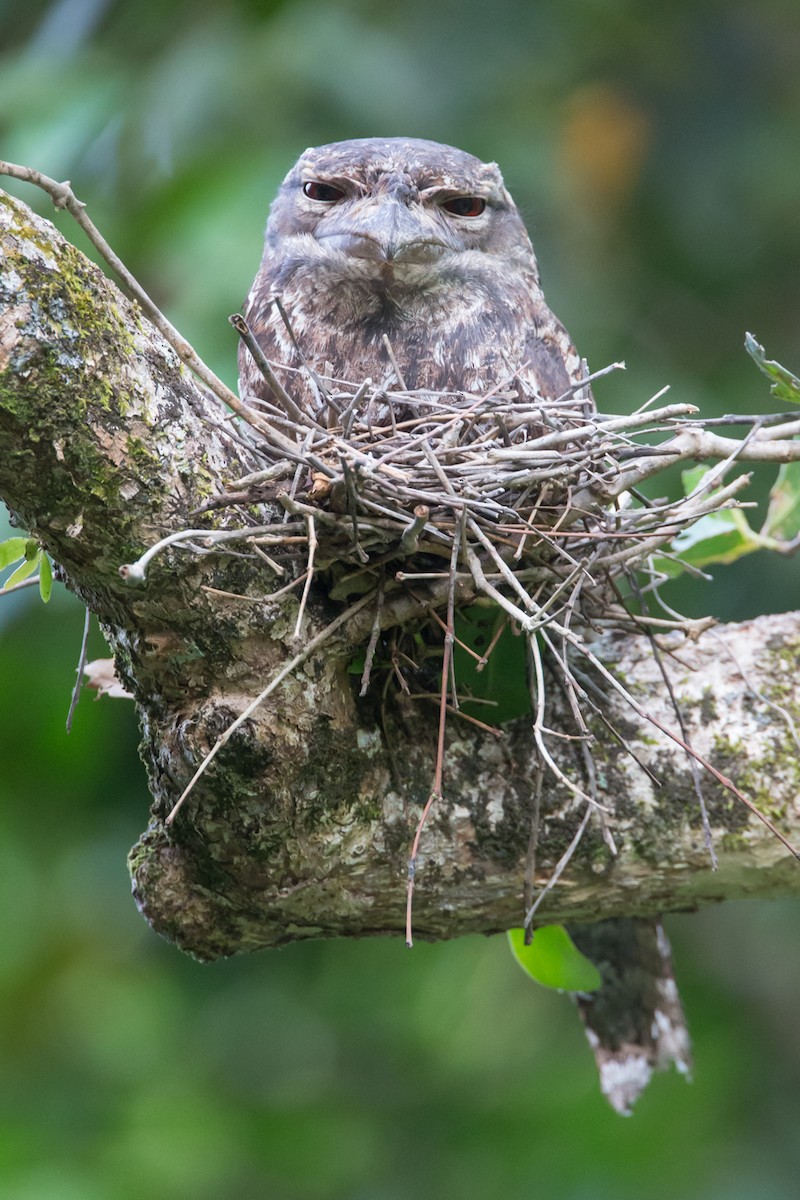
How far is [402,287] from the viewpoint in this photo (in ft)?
9.45

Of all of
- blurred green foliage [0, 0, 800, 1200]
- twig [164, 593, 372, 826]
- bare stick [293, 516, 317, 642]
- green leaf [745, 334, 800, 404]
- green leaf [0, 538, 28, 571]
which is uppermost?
green leaf [0, 538, 28, 571]

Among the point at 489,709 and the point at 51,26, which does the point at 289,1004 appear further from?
the point at 51,26

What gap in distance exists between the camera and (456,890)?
8.53ft

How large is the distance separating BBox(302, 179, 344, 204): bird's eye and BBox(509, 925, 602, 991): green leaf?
66.8 inches

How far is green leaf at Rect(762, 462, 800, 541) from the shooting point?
3.04 metres

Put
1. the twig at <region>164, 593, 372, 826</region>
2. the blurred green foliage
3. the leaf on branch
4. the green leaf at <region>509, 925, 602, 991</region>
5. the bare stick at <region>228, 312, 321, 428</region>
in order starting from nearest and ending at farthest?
1. the bare stick at <region>228, 312, 321, 428</region>
2. the twig at <region>164, 593, 372, 826</region>
3. the green leaf at <region>509, 925, 602, 991</region>
4. the leaf on branch
5. the blurred green foliage

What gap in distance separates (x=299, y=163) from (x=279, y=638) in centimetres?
147

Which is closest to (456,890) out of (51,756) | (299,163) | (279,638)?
(279,638)

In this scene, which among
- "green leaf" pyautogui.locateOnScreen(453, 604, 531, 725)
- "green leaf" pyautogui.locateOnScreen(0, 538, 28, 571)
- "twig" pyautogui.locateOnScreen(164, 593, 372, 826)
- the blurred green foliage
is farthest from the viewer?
the blurred green foliage

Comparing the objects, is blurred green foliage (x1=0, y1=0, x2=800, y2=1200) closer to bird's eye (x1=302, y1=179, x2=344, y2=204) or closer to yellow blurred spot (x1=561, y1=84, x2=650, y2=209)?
yellow blurred spot (x1=561, y1=84, x2=650, y2=209)

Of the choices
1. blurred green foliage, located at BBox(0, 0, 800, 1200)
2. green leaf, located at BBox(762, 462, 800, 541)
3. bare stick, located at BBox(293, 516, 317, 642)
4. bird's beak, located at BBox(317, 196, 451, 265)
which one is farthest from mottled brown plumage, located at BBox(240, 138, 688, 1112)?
blurred green foliage, located at BBox(0, 0, 800, 1200)

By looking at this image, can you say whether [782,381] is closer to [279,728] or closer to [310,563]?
[310,563]

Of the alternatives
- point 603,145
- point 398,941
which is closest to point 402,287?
point 398,941

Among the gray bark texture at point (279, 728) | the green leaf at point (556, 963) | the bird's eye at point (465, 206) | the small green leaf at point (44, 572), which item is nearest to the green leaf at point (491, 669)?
the gray bark texture at point (279, 728)
